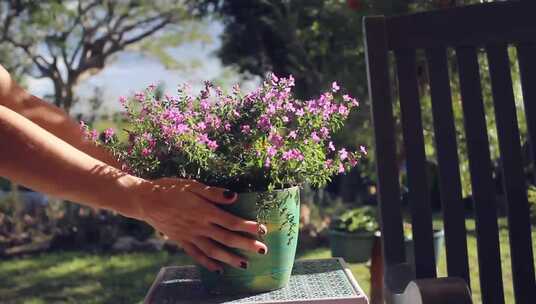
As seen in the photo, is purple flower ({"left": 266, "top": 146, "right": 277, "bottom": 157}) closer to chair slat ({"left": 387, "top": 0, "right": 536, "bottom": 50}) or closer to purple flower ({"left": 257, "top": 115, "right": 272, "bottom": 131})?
purple flower ({"left": 257, "top": 115, "right": 272, "bottom": 131})

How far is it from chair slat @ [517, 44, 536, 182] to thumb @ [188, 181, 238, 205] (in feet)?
2.18

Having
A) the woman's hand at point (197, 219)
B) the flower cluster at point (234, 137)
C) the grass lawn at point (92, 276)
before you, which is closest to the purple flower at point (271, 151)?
the flower cluster at point (234, 137)

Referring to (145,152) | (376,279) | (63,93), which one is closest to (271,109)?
(145,152)

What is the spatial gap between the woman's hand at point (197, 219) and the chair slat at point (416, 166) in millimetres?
368

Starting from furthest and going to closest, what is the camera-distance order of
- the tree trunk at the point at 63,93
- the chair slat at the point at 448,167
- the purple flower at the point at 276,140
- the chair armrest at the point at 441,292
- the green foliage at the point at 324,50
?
1. the tree trunk at the point at 63,93
2. the green foliage at the point at 324,50
3. the chair slat at the point at 448,167
4. the purple flower at the point at 276,140
5. the chair armrest at the point at 441,292

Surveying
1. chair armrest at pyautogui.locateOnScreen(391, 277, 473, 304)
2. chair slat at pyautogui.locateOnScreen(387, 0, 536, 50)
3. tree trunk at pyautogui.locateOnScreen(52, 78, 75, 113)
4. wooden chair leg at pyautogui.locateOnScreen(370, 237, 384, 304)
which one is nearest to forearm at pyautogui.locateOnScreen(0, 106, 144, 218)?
chair armrest at pyautogui.locateOnScreen(391, 277, 473, 304)

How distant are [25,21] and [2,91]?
527cm

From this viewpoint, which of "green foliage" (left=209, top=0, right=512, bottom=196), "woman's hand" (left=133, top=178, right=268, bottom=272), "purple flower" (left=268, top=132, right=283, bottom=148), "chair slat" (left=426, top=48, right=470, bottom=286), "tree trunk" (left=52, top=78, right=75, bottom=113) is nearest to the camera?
"woman's hand" (left=133, top=178, right=268, bottom=272)

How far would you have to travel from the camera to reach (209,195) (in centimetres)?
100

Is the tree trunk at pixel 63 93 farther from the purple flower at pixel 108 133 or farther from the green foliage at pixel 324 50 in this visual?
the purple flower at pixel 108 133

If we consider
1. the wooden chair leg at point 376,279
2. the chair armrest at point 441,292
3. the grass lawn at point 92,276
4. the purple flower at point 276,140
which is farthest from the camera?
the grass lawn at point 92,276

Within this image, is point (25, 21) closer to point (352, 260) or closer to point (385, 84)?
point (352, 260)

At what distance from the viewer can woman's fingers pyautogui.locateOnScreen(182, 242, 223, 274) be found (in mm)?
1040

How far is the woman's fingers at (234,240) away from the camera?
Answer: 101 cm
